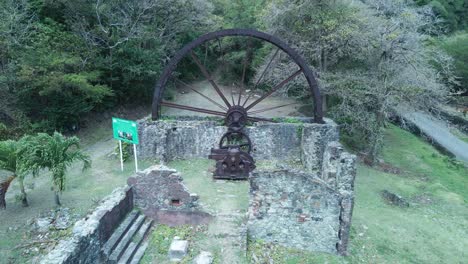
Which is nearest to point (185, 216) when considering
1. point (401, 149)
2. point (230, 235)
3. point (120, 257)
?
point (230, 235)

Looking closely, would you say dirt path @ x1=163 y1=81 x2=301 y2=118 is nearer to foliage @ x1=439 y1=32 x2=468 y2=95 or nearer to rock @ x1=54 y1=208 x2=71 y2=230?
rock @ x1=54 y1=208 x2=71 y2=230

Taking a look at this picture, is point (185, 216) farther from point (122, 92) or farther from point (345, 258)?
point (122, 92)

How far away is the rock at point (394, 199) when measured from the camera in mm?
10312

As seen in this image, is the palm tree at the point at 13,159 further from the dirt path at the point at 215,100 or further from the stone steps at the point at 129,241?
the dirt path at the point at 215,100

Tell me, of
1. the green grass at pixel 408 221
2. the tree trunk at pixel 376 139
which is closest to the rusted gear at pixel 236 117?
the green grass at pixel 408 221

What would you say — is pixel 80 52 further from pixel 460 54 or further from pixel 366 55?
pixel 460 54

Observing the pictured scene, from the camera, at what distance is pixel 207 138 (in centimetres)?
1209

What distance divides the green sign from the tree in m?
7.20

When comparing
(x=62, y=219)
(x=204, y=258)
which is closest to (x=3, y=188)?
(x=62, y=219)

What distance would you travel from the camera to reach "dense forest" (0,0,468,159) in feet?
42.4

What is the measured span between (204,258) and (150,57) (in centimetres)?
1253

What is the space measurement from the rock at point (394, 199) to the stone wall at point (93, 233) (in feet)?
24.1

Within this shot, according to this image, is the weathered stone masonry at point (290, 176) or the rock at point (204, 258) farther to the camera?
the weathered stone masonry at point (290, 176)

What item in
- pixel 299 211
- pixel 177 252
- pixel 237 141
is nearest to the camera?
pixel 177 252
